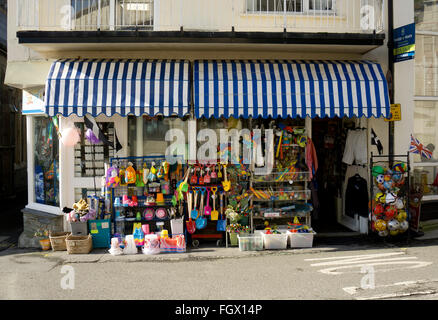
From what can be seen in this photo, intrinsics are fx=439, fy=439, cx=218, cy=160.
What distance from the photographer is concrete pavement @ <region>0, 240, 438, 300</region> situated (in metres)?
6.48

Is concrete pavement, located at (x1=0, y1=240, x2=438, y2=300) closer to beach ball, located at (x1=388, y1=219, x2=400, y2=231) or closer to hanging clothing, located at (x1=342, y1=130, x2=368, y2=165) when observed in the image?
beach ball, located at (x1=388, y1=219, x2=400, y2=231)

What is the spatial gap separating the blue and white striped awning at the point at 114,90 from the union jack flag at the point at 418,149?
524cm

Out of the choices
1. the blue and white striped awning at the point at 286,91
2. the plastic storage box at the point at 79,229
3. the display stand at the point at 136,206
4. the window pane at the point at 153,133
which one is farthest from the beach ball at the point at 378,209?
the plastic storage box at the point at 79,229

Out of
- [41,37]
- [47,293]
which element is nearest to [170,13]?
[41,37]

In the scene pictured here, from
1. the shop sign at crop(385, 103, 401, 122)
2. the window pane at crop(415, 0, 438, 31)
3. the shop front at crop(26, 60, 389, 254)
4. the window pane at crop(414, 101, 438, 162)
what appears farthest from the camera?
the window pane at crop(415, 0, 438, 31)

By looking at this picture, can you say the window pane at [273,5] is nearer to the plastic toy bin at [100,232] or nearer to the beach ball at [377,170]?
the beach ball at [377,170]

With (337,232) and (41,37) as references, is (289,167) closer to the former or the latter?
(337,232)

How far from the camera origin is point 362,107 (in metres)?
8.88

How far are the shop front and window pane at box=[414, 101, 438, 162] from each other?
1.52 metres

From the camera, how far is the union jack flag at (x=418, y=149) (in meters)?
10.0

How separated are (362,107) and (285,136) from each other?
173 cm

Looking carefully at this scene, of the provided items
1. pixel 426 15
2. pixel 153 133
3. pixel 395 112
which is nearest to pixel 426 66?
pixel 426 15

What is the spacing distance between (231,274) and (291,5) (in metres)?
6.21

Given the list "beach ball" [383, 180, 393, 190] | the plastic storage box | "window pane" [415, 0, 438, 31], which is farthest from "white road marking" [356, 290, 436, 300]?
"window pane" [415, 0, 438, 31]
